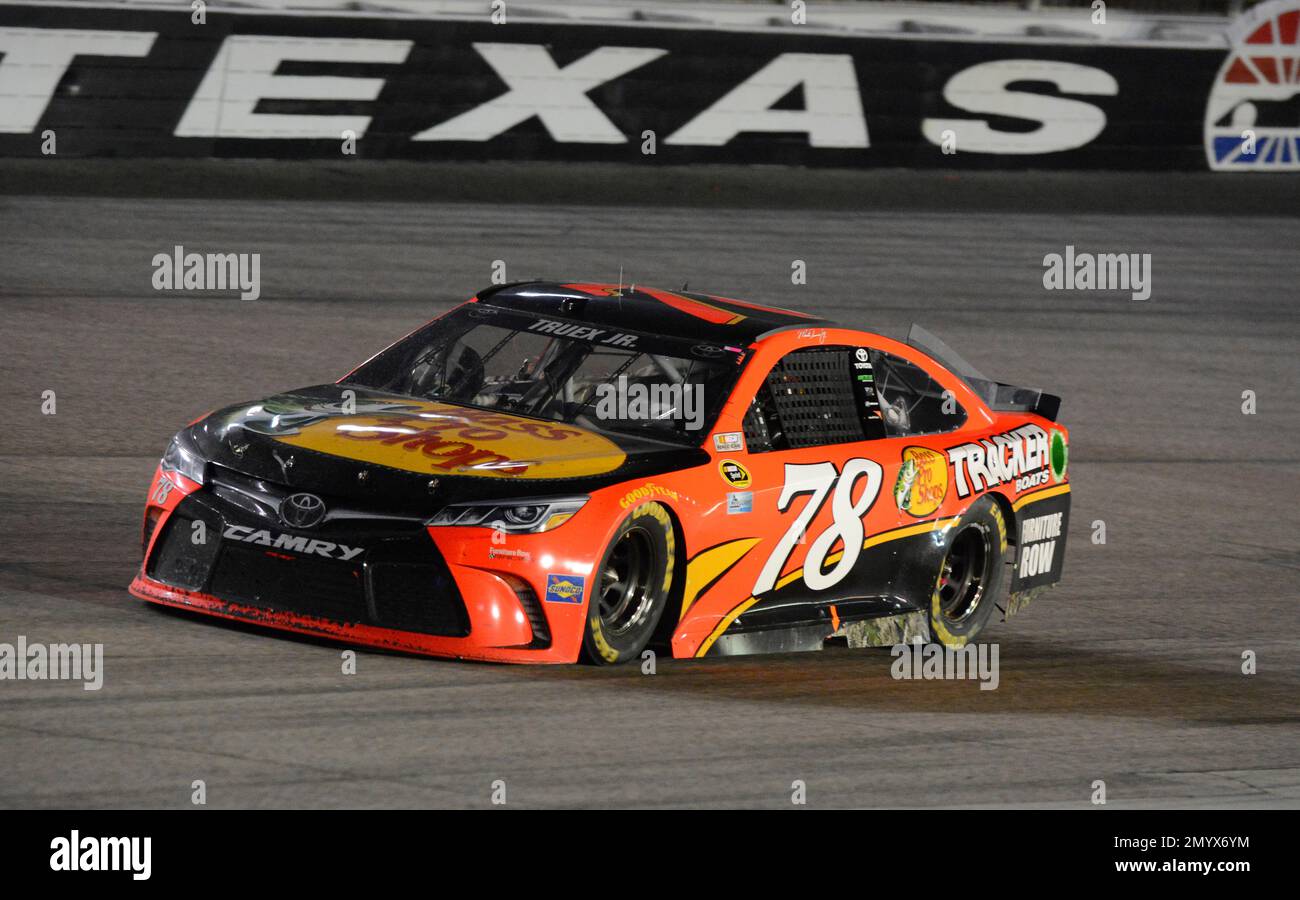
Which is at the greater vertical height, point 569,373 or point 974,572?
point 569,373

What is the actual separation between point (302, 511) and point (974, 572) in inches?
126

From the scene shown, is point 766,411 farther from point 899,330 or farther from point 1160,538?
point 899,330

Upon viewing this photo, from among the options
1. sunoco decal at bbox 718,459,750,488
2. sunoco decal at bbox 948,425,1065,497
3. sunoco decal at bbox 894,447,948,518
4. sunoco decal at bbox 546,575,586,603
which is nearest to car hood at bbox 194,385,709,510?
sunoco decal at bbox 718,459,750,488

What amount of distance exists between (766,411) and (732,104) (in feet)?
45.8

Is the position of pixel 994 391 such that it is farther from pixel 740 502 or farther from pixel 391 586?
pixel 391 586

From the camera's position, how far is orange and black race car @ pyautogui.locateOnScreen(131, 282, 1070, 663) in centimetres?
700

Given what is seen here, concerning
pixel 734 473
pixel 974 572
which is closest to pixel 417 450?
pixel 734 473

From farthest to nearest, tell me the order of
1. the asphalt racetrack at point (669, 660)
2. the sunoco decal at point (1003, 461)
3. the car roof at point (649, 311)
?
the sunoco decal at point (1003, 461)
the car roof at point (649, 311)
the asphalt racetrack at point (669, 660)

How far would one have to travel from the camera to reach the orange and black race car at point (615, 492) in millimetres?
6996

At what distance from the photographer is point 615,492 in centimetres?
714

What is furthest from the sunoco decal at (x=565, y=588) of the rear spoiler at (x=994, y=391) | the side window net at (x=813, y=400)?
the rear spoiler at (x=994, y=391)

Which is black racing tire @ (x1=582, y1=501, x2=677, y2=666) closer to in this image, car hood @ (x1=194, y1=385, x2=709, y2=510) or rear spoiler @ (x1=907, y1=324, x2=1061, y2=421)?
car hood @ (x1=194, y1=385, x2=709, y2=510)

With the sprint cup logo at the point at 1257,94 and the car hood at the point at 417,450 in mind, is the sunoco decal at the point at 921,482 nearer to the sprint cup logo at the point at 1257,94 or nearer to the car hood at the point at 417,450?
the car hood at the point at 417,450
